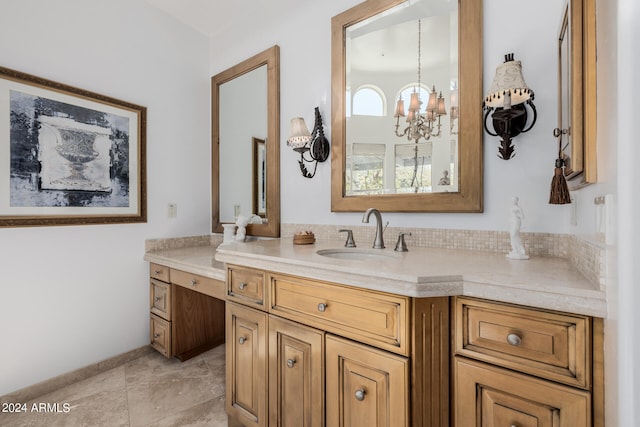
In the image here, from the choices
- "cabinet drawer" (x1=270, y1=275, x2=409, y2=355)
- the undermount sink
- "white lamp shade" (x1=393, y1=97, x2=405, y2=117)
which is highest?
"white lamp shade" (x1=393, y1=97, x2=405, y2=117)

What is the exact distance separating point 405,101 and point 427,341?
1255 mm

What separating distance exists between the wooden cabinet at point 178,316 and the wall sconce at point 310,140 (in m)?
1.10

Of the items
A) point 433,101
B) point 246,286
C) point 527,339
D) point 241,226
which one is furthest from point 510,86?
point 241,226

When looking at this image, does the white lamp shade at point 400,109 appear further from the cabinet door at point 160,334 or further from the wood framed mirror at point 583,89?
the cabinet door at point 160,334

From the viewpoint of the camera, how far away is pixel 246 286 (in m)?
1.48

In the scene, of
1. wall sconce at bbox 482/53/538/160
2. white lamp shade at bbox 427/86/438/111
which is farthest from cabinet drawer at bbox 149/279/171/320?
wall sconce at bbox 482/53/538/160

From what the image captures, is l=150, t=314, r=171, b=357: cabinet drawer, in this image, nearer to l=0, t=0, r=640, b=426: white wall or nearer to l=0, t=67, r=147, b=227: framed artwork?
l=0, t=0, r=640, b=426: white wall

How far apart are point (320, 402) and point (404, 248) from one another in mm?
752

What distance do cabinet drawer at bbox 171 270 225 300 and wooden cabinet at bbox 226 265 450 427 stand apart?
27 cm

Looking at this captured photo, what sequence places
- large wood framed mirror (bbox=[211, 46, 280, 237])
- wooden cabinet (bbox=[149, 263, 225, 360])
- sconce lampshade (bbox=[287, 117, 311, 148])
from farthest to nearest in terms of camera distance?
large wood framed mirror (bbox=[211, 46, 280, 237])
wooden cabinet (bbox=[149, 263, 225, 360])
sconce lampshade (bbox=[287, 117, 311, 148])

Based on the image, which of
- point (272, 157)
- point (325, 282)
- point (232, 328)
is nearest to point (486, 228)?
point (325, 282)

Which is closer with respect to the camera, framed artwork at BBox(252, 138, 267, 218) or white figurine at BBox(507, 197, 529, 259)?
white figurine at BBox(507, 197, 529, 259)

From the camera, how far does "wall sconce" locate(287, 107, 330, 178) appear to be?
197cm

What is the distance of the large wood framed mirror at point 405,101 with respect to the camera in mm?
1483
